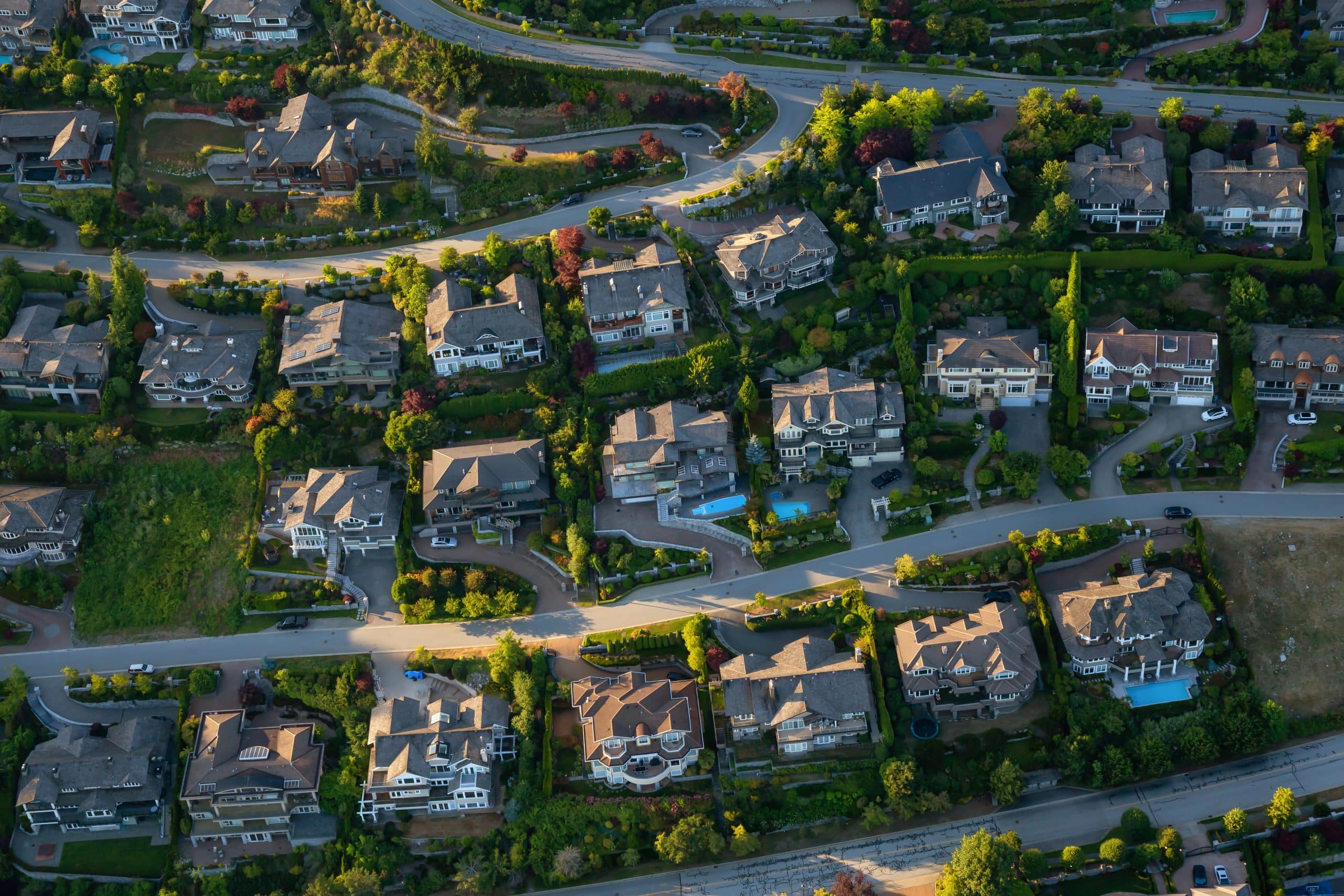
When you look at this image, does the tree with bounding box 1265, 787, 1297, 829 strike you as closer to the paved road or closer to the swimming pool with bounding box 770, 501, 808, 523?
the paved road

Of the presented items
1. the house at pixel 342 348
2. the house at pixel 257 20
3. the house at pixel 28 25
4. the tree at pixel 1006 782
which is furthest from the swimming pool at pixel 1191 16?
the house at pixel 28 25

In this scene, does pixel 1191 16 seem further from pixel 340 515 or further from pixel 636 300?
pixel 340 515

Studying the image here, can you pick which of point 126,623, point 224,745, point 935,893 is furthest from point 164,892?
point 935,893

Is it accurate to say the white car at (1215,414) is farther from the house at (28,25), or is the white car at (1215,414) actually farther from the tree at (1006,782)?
the house at (28,25)

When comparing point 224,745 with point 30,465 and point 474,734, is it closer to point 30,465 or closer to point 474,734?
point 474,734

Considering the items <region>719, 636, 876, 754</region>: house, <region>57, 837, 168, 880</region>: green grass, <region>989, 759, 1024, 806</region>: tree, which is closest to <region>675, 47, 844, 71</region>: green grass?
<region>719, 636, 876, 754</region>: house
